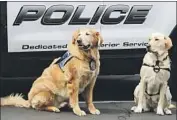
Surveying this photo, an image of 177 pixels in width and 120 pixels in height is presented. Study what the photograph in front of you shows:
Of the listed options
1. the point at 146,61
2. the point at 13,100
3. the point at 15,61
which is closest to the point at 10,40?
the point at 15,61

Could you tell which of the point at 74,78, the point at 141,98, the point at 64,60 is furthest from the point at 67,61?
the point at 141,98

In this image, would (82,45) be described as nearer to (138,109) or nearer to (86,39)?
(86,39)

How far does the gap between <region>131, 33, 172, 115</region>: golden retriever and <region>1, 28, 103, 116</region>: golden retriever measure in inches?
22.6

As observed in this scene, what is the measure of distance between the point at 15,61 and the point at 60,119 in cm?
141

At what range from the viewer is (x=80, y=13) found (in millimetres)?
7223

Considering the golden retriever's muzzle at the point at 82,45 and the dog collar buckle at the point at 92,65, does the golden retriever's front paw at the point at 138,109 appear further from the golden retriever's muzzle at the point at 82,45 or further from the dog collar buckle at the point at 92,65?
the golden retriever's muzzle at the point at 82,45

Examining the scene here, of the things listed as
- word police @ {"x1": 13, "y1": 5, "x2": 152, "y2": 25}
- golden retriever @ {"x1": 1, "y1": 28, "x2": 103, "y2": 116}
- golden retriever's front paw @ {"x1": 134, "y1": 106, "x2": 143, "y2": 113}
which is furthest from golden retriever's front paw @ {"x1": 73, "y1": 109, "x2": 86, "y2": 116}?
word police @ {"x1": 13, "y1": 5, "x2": 152, "y2": 25}

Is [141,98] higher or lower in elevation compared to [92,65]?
lower

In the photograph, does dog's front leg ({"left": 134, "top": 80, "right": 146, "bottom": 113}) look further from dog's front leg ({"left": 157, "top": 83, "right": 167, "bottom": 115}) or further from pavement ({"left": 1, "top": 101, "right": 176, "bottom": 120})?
dog's front leg ({"left": 157, "top": 83, "right": 167, "bottom": 115})

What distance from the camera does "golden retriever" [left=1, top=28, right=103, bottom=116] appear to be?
644 centimetres

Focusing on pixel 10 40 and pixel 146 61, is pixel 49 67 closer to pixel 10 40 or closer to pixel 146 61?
pixel 10 40

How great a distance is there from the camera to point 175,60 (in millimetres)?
7594

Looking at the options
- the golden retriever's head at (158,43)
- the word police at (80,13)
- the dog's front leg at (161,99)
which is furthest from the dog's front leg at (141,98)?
the word police at (80,13)

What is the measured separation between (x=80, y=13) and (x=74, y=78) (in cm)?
113
